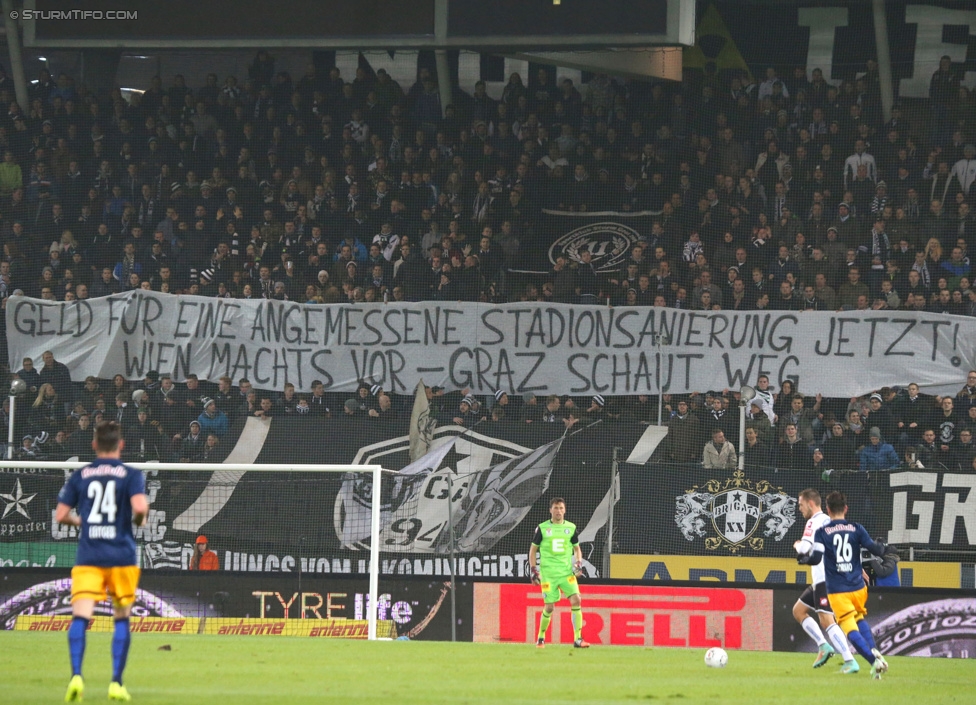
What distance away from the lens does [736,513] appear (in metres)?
16.3

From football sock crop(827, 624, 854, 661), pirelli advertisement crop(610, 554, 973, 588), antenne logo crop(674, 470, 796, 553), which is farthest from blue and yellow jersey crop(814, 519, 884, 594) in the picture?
antenne logo crop(674, 470, 796, 553)

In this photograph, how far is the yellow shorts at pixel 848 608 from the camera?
37.0 feet

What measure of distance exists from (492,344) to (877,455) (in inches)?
211

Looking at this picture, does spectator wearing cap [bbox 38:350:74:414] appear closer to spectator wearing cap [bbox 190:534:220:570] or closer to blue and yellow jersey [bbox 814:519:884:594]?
spectator wearing cap [bbox 190:534:220:570]

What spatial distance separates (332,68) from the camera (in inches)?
898

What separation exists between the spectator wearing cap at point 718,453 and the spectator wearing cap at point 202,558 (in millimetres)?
6157

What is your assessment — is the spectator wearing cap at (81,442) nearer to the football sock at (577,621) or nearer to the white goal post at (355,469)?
the white goal post at (355,469)

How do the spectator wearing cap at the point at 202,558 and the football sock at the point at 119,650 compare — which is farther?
the spectator wearing cap at the point at 202,558

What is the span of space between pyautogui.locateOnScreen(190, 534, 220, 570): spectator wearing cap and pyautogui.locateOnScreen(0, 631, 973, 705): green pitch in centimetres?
277

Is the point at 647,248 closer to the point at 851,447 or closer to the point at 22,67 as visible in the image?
the point at 851,447

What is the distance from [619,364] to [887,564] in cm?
758

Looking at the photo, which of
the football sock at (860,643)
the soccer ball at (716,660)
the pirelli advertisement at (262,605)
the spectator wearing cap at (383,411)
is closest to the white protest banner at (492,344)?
the spectator wearing cap at (383,411)

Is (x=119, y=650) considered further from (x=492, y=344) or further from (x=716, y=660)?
(x=492, y=344)

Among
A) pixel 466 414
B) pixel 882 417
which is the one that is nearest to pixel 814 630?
pixel 882 417
